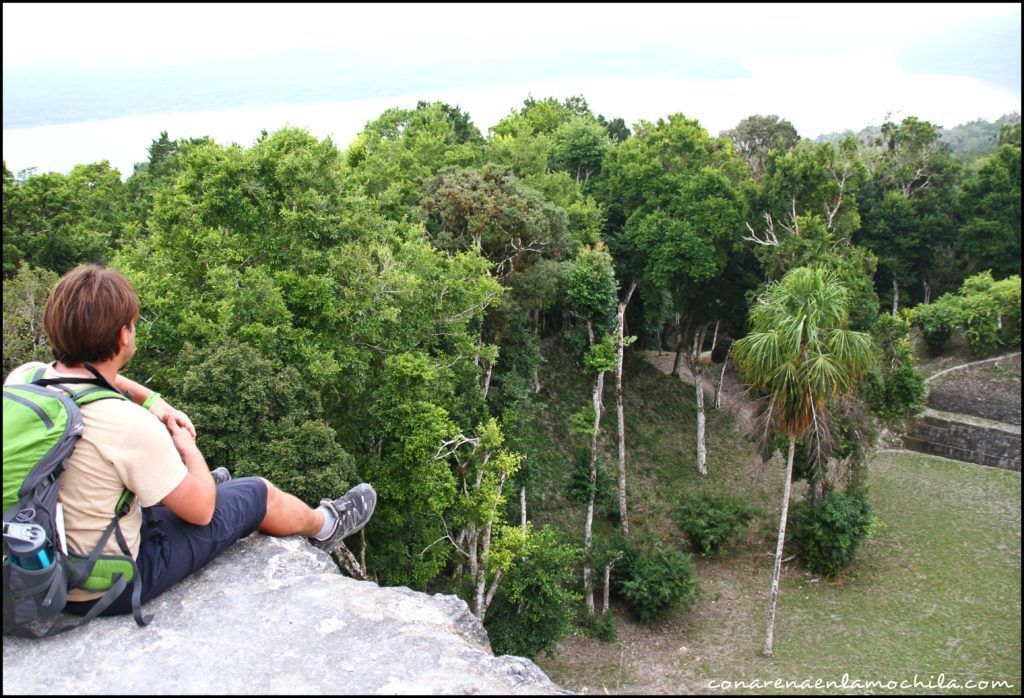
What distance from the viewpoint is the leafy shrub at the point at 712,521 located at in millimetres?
20125

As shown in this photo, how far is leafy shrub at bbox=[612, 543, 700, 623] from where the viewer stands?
693 inches

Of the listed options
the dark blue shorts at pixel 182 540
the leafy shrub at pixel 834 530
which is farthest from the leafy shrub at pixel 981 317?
the dark blue shorts at pixel 182 540

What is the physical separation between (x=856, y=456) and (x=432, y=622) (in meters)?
17.6

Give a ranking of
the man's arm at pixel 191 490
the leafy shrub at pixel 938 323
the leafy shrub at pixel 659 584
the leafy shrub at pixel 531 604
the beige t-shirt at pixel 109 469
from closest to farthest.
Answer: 1. the beige t-shirt at pixel 109 469
2. the man's arm at pixel 191 490
3. the leafy shrub at pixel 531 604
4. the leafy shrub at pixel 659 584
5. the leafy shrub at pixel 938 323

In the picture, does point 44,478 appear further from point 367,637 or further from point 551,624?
point 551,624

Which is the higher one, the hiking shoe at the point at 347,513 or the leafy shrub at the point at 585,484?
the hiking shoe at the point at 347,513

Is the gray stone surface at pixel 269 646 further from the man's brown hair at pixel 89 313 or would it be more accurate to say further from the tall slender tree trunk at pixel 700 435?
the tall slender tree trunk at pixel 700 435

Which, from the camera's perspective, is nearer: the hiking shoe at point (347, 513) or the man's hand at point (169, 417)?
the man's hand at point (169, 417)

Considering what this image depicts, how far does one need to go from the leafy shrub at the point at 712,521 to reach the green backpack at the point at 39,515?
18.2 metres

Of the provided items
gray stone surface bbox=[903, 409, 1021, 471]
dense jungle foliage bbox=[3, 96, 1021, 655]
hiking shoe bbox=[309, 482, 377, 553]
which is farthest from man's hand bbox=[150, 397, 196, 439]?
gray stone surface bbox=[903, 409, 1021, 471]

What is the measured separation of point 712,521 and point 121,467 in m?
18.5

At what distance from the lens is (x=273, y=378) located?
434 inches

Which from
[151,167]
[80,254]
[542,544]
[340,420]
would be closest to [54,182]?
[80,254]

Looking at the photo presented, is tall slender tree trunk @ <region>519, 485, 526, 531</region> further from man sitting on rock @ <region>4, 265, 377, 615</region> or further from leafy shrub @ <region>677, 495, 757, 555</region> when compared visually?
man sitting on rock @ <region>4, 265, 377, 615</region>
